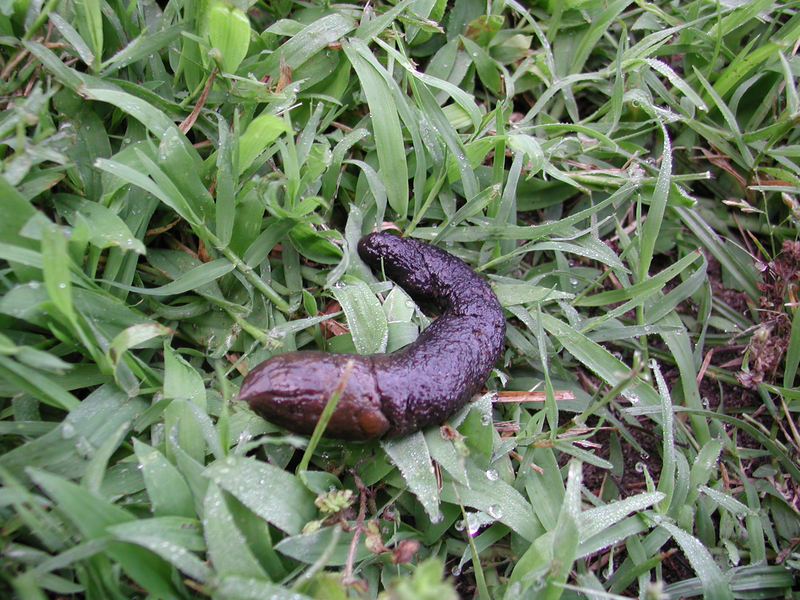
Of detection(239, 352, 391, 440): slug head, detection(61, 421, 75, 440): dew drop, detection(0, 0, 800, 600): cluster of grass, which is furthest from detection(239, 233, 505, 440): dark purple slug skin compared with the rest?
detection(61, 421, 75, 440): dew drop

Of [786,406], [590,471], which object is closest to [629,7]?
[786,406]

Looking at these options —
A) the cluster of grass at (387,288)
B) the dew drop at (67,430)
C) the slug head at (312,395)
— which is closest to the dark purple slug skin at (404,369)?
the slug head at (312,395)

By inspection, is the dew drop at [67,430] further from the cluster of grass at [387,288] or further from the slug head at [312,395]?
the slug head at [312,395]

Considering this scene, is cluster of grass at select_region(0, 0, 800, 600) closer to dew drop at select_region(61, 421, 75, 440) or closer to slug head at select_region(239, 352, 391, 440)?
dew drop at select_region(61, 421, 75, 440)

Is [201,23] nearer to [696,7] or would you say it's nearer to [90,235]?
[90,235]

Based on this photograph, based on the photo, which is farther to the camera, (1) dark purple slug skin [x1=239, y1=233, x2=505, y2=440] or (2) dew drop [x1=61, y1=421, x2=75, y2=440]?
(1) dark purple slug skin [x1=239, y1=233, x2=505, y2=440]

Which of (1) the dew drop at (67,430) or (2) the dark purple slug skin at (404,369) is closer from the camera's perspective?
(1) the dew drop at (67,430)
